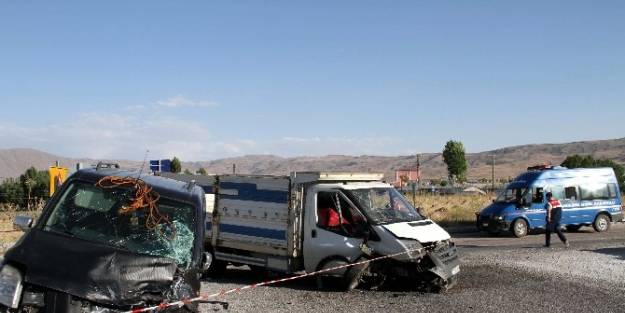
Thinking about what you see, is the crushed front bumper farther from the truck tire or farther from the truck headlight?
the truck tire

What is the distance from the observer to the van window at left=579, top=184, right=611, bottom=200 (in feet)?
79.8

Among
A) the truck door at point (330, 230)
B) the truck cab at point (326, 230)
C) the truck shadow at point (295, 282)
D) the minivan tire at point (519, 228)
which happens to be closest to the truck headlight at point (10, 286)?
the truck cab at point (326, 230)

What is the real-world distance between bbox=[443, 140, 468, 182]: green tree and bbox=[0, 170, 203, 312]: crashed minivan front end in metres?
75.5

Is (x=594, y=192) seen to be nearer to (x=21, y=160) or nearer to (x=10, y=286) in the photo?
(x=10, y=286)

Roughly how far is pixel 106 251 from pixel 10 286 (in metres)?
0.80

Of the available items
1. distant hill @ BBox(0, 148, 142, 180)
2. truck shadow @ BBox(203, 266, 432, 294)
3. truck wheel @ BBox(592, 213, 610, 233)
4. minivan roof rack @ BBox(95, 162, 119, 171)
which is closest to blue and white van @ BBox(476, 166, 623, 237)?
truck wheel @ BBox(592, 213, 610, 233)

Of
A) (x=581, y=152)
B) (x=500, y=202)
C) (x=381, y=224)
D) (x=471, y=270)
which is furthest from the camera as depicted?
(x=581, y=152)

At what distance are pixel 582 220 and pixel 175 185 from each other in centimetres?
2115

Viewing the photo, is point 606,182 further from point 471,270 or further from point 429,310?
point 429,310

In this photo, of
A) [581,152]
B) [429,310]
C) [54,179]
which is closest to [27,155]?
[581,152]

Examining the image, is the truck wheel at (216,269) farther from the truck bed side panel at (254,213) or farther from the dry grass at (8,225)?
the dry grass at (8,225)

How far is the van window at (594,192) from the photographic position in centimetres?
2433

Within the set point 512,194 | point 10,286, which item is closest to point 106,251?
point 10,286

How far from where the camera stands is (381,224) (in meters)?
11.3
